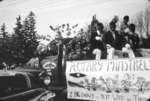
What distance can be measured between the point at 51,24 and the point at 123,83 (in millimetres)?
1424

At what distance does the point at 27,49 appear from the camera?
4113 millimetres

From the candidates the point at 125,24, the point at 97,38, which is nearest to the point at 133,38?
the point at 125,24

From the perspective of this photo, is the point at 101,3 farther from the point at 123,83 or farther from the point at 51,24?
the point at 123,83

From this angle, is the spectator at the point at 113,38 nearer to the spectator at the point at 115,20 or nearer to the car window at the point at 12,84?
the spectator at the point at 115,20

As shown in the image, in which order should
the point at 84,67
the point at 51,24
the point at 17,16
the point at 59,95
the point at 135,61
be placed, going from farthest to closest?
the point at 17,16 < the point at 51,24 < the point at 59,95 < the point at 84,67 < the point at 135,61

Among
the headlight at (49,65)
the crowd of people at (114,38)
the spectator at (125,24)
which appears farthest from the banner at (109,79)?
the spectator at (125,24)

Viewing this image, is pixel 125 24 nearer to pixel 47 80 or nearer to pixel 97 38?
pixel 97 38

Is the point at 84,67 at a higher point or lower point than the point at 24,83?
higher

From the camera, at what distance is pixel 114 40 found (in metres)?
3.28

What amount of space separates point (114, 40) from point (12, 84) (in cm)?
174

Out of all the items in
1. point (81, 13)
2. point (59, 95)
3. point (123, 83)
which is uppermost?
point (81, 13)

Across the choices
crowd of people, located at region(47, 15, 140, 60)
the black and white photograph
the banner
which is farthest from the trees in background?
the banner

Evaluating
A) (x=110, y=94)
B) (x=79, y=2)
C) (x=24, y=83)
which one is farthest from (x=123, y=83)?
(x=24, y=83)

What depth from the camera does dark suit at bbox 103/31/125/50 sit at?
3.23m
